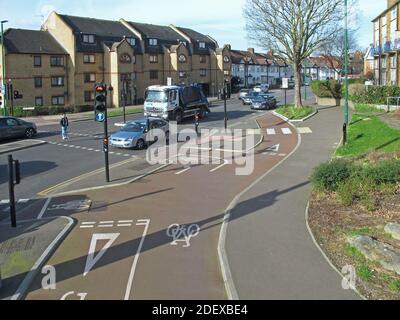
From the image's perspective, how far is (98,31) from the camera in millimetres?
59500

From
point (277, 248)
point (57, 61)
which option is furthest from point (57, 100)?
point (277, 248)

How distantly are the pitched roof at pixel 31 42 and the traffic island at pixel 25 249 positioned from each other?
42.1 m

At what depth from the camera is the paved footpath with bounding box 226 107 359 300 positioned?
8299 millimetres

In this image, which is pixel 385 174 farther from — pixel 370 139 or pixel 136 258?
pixel 370 139

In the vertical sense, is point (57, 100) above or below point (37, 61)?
below

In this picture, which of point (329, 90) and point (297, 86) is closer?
point (297, 86)

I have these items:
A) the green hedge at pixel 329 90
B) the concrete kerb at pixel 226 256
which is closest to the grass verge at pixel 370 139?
the concrete kerb at pixel 226 256

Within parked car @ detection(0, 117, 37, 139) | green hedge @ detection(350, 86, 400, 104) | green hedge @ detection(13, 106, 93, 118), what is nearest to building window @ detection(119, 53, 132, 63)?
green hedge @ detection(13, 106, 93, 118)

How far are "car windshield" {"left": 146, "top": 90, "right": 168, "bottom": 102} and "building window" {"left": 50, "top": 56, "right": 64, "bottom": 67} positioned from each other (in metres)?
22.4

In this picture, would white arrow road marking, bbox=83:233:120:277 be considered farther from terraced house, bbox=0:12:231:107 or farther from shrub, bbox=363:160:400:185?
terraced house, bbox=0:12:231:107

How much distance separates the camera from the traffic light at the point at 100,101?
17547 millimetres

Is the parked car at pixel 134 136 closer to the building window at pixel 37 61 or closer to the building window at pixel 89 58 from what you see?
the building window at pixel 37 61

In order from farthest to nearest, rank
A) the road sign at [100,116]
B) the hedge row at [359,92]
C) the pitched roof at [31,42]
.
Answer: the pitched roof at [31,42]
the hedge row at [359,92]
the road sign at [100,116]

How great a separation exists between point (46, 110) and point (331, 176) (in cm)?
3846
